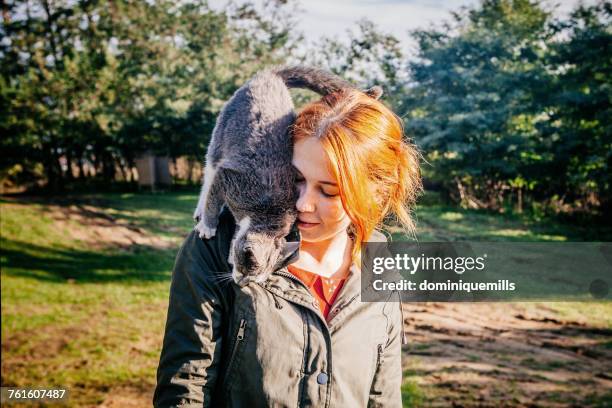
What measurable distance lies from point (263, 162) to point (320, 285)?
1.75ft

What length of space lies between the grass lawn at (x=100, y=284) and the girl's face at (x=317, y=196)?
94.3 inches

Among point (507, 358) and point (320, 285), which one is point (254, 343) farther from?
point (507, 358)

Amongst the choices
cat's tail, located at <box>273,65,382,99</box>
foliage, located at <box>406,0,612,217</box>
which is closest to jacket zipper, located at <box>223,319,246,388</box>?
cat's tail, located at <box>273,65,382,99</box>

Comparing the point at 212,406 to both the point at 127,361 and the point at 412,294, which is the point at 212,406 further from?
the point at 412,294

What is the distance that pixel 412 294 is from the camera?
5227mm

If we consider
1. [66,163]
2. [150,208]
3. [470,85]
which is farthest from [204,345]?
[66,163]

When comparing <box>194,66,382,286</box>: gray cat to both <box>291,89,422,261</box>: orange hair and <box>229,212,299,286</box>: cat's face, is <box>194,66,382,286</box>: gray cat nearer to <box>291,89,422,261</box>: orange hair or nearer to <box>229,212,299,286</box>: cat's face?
<box>229,212,299,286</box>: cat's face

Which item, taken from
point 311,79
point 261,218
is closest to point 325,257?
point 261,218

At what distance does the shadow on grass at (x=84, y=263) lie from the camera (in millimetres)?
6281

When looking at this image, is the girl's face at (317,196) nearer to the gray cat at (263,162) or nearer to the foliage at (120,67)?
the gray cat at (263,162)

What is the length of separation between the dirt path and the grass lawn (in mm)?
233

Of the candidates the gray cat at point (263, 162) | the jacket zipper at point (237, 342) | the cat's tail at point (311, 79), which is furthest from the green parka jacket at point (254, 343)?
the cat's tail at point (311, 79)

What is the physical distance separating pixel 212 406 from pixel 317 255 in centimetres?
55

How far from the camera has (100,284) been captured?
6.01 metres
